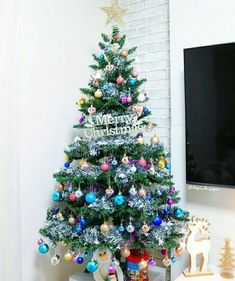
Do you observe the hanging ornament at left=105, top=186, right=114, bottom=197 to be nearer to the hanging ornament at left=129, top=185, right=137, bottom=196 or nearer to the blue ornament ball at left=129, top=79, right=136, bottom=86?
the hanging ornament at left=129, top=185, right=137, bottom=196

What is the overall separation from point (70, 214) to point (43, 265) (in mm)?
412

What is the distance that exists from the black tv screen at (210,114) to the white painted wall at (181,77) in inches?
7.3

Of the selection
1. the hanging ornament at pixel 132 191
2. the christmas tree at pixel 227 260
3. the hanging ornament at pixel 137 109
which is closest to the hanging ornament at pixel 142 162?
the hanging ornament at pixel 132 191

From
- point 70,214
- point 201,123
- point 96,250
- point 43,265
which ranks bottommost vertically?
point 43,265

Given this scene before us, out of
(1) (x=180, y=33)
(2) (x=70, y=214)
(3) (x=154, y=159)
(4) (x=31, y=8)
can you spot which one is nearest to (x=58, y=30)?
(4) (x=31, y=8)

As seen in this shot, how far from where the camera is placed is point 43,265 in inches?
69.1

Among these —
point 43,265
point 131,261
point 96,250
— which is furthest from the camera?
point 43,265

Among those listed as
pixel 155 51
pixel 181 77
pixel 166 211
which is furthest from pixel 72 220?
pixel 155 51

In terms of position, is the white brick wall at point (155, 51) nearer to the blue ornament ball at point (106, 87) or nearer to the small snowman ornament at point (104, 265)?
the blue ornament ball at point (106, 87)

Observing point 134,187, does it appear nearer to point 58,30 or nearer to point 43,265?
point 43,265

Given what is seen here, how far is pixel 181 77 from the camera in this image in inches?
71.4

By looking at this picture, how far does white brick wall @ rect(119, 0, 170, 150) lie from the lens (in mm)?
1992

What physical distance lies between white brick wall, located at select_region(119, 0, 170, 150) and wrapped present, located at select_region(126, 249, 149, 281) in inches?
27.5

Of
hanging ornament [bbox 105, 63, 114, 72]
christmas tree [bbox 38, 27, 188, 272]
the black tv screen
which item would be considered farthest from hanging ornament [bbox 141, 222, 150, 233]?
hanging ornament [bbox 105, 63, 114, 72]
